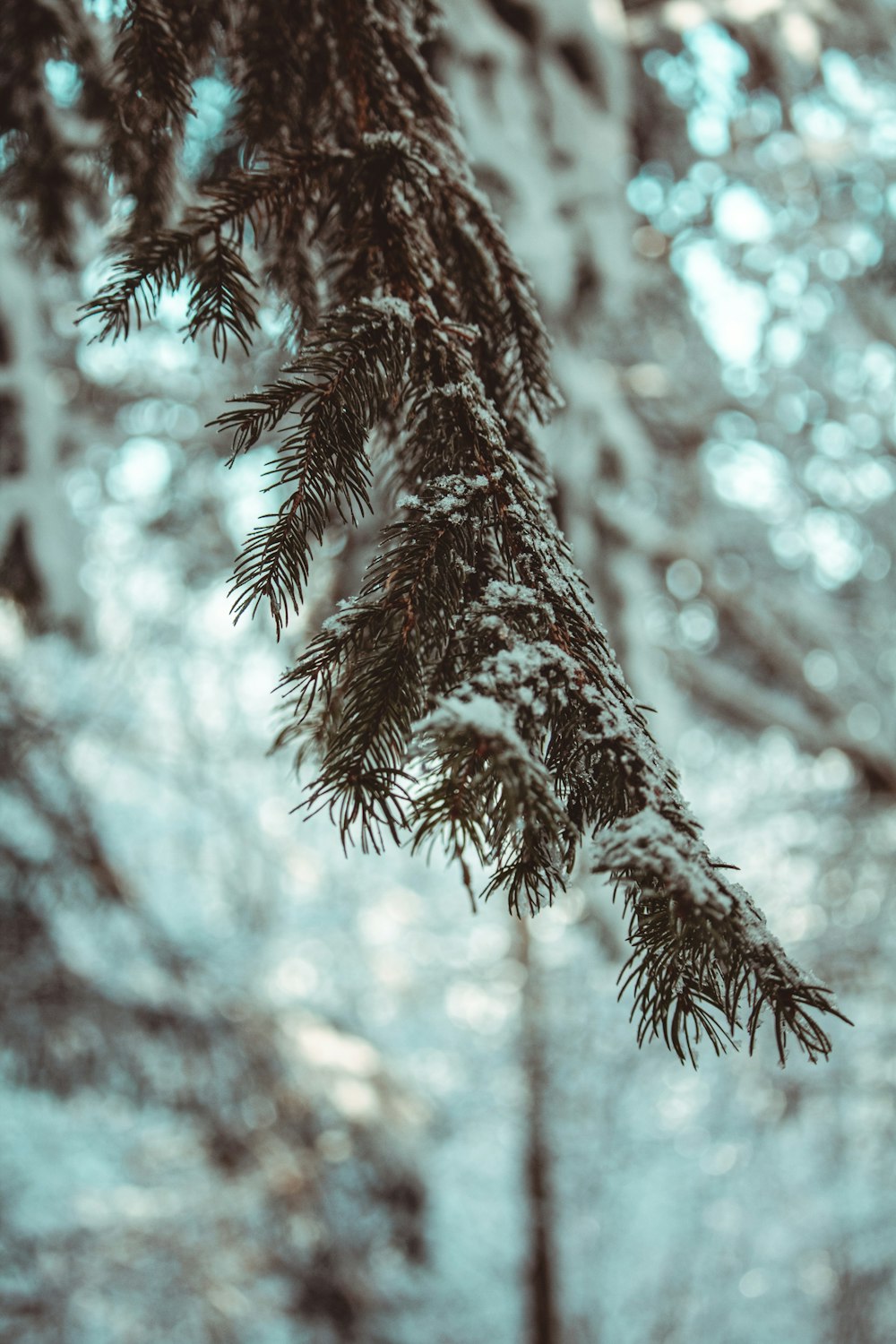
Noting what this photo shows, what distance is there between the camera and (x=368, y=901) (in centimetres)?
794

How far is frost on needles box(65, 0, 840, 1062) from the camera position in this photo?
636mm

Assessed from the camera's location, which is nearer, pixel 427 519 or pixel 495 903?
pixel 427 519

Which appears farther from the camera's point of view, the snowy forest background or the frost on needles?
the snowy forest background

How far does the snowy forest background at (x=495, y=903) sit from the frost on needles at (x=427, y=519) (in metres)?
0.35

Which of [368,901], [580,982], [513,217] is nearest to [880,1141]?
[580,982]

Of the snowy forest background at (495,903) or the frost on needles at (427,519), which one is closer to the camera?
the frost on needles at (427,519)

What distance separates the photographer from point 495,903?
6402 millimetres

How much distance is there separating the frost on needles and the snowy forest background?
0.35 metres

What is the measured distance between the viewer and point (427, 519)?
2.44 feet

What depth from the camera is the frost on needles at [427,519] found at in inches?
25.0

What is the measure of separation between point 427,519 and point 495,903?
5955 mm

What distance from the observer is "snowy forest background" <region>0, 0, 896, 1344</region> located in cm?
246

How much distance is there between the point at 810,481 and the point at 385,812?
434 cm

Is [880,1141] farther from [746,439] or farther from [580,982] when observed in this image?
[746,439]
